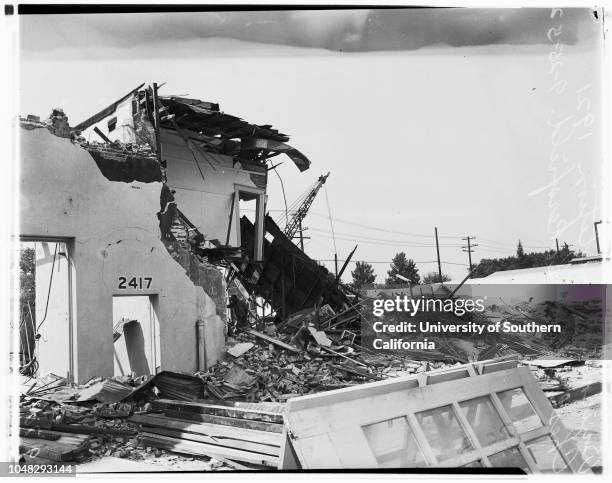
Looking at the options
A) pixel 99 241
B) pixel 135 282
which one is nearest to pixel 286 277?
pixel 135 282

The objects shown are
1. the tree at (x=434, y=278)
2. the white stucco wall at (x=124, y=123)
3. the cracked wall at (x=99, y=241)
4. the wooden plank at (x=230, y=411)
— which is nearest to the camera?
the wooden plank at (x=230, y=411)

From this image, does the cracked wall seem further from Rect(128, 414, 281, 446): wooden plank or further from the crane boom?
the crane boom

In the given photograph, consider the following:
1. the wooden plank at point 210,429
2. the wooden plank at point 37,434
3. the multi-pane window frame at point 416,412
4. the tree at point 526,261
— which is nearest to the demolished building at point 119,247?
the wooden plank at point 210,429

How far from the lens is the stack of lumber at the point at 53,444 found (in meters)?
5.22

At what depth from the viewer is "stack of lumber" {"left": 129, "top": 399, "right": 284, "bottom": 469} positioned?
5188 millimetres

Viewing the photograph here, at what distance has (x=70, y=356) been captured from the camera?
24.3ft

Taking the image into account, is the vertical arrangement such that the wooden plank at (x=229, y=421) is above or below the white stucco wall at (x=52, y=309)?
below

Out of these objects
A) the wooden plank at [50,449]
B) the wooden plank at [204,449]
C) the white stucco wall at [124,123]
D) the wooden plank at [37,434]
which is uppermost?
the white stucco wall at [124,123]

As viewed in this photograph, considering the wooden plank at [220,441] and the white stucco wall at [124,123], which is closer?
the wooden plank at [220,441]

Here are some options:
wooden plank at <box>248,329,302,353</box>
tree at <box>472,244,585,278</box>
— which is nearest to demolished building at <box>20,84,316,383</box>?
wooden plank at <box>248,329,302,353</box>

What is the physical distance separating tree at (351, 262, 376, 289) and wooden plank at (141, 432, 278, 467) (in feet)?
18.9

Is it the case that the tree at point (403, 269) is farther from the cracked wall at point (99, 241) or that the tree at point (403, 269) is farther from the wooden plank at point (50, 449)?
the wooden plank at point (50, 449)
